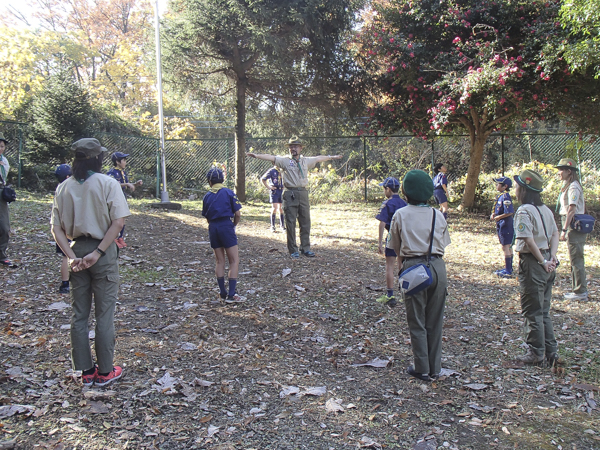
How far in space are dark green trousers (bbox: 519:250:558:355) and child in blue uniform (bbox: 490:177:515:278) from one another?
3.26m

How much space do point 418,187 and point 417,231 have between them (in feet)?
1.28

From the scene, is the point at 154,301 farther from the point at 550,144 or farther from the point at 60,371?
the point at 550,144

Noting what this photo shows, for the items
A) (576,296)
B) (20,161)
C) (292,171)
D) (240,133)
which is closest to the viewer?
(576,296)

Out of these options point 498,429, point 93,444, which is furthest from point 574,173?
point 93,444

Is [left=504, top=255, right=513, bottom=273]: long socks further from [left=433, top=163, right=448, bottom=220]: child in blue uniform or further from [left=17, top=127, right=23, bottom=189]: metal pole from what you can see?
[left=17, top=127, right=23, bottom=189]: metal pole

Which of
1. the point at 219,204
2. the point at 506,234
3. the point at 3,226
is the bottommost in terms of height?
the point at 506,234

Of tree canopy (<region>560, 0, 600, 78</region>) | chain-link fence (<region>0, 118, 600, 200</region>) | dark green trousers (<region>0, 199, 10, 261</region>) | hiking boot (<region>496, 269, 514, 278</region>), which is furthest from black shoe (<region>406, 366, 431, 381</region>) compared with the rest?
chain-link fence (<region>0, 118, 600, 200</region>)

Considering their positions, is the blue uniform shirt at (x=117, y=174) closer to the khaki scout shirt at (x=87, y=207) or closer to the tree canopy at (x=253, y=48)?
the khaki scout shirt at (x=87, y=207)

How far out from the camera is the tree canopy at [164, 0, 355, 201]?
14062mm

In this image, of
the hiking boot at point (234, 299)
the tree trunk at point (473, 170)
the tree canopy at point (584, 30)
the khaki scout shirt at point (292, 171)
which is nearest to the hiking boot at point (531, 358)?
the hiking boot at point (234, 299)

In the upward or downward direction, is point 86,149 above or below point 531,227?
above

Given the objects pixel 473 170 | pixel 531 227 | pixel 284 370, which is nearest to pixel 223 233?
pixel 284 370

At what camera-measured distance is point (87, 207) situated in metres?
3.67

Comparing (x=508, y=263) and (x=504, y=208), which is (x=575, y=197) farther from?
(x=508, y=263)
